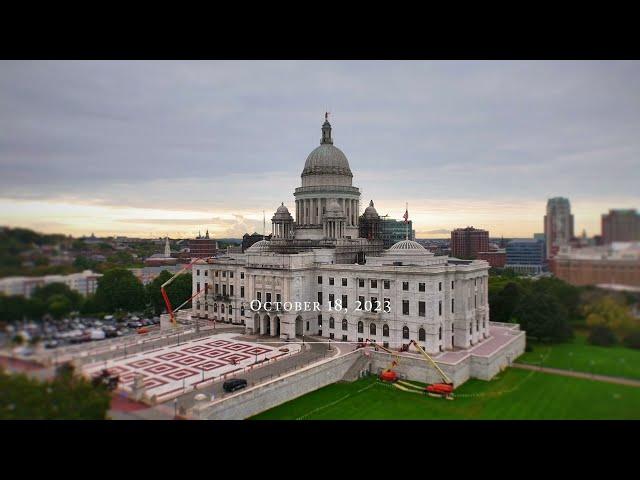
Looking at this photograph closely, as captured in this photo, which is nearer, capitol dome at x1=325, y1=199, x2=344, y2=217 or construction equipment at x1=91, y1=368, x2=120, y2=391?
construction equipment at x1=91, y1=368, x2=120, y2=391

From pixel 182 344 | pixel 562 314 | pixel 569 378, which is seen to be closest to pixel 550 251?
pixel 562 314

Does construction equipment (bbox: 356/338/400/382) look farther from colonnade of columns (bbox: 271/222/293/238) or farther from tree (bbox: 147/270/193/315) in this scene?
tree (bbox: 147/270/193/315)

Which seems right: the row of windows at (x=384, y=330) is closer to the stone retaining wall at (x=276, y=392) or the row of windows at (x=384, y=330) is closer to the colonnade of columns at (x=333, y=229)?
the stone retaining wall at (x=276, y=392)

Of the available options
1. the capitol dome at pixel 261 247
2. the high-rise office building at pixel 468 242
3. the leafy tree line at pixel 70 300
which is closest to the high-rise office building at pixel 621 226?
the leafy tree line at pixel 70 300

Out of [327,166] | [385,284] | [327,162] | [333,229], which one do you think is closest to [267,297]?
[333,229]

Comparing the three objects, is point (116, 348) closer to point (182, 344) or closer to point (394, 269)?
point (182, 344)

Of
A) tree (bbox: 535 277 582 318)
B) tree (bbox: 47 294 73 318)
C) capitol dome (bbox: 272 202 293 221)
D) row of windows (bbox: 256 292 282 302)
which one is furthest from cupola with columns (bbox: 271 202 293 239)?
tree (bbox: 47 294 73 318)
